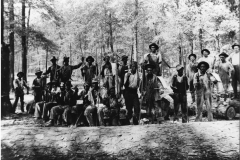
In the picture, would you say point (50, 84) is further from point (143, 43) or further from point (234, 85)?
point (234, 85)

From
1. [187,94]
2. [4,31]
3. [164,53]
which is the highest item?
[4,31]

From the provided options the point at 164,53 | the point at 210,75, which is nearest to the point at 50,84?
the point at 164,53

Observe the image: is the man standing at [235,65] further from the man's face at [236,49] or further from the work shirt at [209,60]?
the work shirt at [209,60]

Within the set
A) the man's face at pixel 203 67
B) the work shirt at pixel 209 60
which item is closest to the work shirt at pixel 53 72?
the man's face at pixel 203 67

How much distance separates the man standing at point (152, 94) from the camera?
16.0 ft

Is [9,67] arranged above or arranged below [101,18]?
below

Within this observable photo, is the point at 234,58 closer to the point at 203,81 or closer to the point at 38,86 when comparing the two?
the point at 203,81

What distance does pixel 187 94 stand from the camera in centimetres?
520

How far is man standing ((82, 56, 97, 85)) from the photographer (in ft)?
16.3

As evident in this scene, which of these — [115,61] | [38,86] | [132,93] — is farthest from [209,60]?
[38,86]

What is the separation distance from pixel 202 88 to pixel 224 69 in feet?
2.09

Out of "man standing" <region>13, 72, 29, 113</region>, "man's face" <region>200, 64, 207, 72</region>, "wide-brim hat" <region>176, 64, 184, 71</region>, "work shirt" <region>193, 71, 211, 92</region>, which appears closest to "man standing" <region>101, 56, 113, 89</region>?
"wide-brim hat" <region>176, 64, 184, 71</region>

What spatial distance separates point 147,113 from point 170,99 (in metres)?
0.75

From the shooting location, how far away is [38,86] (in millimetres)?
4906
